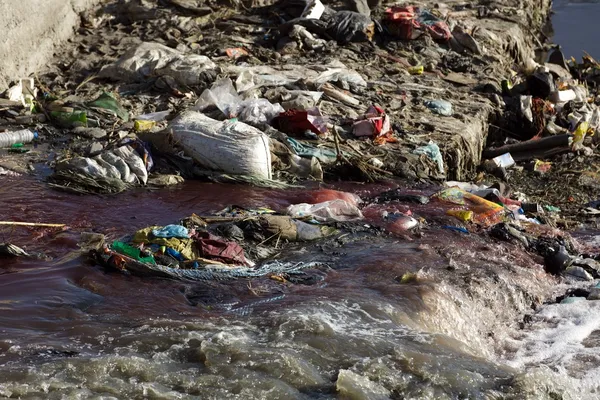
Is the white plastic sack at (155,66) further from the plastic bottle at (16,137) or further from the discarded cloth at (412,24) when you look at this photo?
the discarded cloth at (412,24)

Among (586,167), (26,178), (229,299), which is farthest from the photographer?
(586,167)

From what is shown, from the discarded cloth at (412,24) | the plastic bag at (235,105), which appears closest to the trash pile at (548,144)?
the discarded cloth at (412,24)

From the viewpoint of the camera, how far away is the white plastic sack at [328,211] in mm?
6977

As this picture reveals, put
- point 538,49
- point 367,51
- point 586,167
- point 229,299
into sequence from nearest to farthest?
point 229,299 → point 586,167 → point 367,51 → point 538,49

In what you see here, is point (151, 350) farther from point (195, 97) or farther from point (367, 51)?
point (367, 51)

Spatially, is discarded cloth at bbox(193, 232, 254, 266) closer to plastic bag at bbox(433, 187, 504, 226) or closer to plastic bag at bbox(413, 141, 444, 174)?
plastic bag at bbox(433, 187, 504, 226)

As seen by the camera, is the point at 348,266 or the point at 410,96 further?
the point at 410,96

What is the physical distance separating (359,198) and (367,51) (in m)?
4.08

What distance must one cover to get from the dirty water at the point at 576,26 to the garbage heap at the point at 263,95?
10.4ft

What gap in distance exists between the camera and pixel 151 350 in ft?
15.4

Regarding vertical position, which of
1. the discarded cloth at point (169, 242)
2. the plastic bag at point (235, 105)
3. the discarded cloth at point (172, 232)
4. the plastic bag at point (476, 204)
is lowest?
the plastic bag at point (476, 204)

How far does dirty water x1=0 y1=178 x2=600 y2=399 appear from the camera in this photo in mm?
4457

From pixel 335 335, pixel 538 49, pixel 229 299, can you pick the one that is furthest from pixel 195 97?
pixel 538 49

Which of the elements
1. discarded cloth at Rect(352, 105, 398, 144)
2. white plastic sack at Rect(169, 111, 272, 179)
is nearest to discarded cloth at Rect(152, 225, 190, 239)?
white plastic sack at Rect(169, 111, 272, 179)
